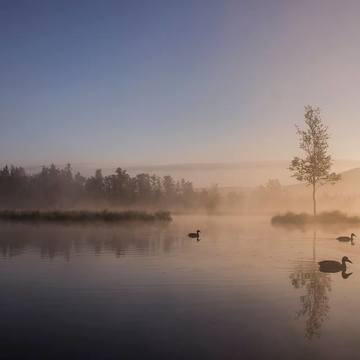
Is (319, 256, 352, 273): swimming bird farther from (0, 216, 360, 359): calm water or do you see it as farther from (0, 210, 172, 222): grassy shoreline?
(0, 210, 172, 222): grassy shoreline

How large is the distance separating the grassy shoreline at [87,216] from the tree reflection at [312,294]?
52072 millimetres

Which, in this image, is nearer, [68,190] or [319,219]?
[319,219]

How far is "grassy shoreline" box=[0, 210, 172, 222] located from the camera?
253 feet

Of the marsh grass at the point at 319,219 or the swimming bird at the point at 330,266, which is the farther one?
the marsh grass at the point at 319,219

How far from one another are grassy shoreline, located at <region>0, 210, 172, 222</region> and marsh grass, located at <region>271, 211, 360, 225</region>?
1907 cm

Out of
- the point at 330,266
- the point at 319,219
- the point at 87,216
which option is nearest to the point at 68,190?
the point at 87,216

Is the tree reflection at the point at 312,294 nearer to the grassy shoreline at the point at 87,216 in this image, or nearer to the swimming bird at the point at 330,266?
the swimming bird at the point at 330,266

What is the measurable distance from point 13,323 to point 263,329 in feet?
24.7

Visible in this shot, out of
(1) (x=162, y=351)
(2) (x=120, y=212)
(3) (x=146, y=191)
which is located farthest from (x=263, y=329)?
(3) (x=146, y=191)

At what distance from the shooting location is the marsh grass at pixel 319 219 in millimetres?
70188

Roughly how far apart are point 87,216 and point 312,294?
62.4 m

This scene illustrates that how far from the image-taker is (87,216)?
78562mm

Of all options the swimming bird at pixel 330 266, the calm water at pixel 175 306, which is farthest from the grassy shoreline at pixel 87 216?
the swimming bird at pixel 330 266

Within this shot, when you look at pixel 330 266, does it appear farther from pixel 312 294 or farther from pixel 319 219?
pixel 319 219
